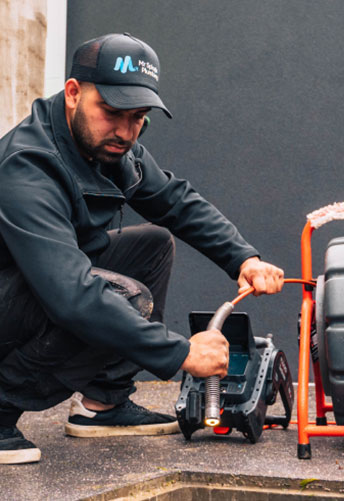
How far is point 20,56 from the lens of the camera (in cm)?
346

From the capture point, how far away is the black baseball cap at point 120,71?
190 cm

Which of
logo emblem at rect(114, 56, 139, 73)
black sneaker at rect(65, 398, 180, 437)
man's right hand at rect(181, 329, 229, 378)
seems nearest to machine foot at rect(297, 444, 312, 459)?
man's right hand at rect(181, 329, 229, 378)

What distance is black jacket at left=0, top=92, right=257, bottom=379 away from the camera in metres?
1.75

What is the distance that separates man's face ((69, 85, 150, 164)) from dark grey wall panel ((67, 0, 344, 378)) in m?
1.41

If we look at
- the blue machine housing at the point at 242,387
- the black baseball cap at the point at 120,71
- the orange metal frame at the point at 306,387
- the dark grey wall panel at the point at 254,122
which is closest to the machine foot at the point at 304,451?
the orange metal frame at the point at 306,387

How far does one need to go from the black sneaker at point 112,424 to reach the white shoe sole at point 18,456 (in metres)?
0.37

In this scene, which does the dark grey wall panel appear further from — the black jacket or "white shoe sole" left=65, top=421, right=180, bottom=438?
the black jacket

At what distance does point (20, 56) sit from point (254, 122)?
1.21 metres

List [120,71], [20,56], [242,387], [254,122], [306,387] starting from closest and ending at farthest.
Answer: [120,71] → [306,387] → [242,387] → [254,122] → [20,56]

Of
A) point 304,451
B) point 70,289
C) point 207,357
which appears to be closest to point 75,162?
point 70,289

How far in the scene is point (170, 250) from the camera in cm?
248

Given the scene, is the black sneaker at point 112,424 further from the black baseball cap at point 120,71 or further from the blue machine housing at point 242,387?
the black baseball cap at point 120,71

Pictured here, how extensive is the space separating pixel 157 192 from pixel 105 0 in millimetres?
1538

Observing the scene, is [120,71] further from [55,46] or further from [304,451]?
[55,46]
